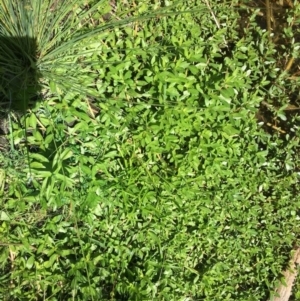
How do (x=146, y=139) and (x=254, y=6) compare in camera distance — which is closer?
(x=146, y=139)

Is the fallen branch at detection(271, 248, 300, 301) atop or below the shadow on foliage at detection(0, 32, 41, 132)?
below

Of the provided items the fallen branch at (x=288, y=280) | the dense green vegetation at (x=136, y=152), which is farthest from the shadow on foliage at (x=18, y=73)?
the fallen branch at (x=288, y=280)

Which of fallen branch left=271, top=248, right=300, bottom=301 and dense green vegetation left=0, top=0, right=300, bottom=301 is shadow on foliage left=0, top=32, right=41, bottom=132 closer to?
dense green vegetation left=0, top=0, right=300, bottom=301

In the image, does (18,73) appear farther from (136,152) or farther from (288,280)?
(288,280)

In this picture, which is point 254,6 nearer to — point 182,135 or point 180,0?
point 180,0

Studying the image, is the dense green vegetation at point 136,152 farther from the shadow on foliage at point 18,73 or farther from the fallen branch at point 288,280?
the fallen branch at point 288,280

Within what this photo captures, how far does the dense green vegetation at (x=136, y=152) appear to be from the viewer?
216 cm

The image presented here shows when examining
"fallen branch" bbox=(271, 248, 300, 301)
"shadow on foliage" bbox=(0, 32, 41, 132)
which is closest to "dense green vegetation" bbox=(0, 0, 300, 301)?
"shadow on foliage" bbox=(0, 32, 41, 132)

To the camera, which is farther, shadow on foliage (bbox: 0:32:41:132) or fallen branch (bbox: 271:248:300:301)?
fallen branch (bbox: 271:248:300:301)

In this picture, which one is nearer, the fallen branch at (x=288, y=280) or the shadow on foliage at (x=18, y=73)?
the shadow on foliage at (x=18, y=73)

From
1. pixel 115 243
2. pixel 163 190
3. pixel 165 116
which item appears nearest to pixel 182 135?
pixel 165 116

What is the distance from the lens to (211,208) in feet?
8.06

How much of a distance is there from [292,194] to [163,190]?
0.81 metres

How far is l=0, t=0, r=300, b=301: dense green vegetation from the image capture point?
7.08ft
